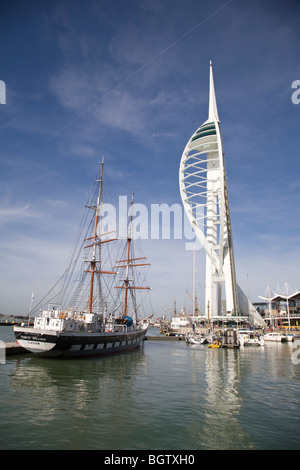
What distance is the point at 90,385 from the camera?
19.7m

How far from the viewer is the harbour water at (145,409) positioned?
1084 centimetres

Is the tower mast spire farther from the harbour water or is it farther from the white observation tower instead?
the harbour water

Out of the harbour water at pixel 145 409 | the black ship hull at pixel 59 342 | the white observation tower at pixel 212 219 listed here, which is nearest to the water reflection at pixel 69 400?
the harbour water at pixel 145 409

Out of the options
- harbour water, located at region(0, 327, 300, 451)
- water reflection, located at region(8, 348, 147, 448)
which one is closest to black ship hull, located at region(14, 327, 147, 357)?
water reflection, located at region(8, 348, 147, 448)

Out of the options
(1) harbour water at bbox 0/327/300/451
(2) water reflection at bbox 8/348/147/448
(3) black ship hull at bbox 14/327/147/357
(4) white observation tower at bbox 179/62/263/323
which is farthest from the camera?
(4) white observation tower at bbox 179/62/263/323

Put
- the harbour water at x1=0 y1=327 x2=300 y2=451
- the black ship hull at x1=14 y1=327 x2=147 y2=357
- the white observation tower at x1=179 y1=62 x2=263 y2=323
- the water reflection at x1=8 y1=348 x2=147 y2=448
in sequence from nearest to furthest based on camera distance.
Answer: the harbour water at x1=0 y1=327 x2=300 y2=451 < the water reflection at x1=8 y1=348 x2=147 y2=448 < the black ship hull at x1=14 y1=327 x2=147 y2=357 < the white observation tower at x1=179 y1=62 x2=263 y2=323

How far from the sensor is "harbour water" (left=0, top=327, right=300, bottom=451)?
1084cm

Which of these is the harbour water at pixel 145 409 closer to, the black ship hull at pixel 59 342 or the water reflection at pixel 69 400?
the water reflection at pixel 69 400

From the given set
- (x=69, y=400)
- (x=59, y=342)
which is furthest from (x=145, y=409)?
(x=59, y=342)

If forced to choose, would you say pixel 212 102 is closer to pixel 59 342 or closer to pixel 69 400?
pixel 59 342

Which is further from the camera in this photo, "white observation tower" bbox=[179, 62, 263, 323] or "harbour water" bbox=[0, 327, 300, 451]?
"white observation tower" bbox=[179, 62, 263, 323]
